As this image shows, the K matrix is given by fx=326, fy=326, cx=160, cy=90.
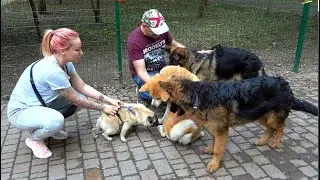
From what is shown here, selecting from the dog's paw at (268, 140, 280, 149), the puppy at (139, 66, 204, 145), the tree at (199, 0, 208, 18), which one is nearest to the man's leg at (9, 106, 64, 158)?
the puppy at (139, 66, 204, 145)

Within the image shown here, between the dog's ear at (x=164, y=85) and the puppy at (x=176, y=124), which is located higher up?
the dog's ear at (x=164, y=85)

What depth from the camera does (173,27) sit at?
306 inches

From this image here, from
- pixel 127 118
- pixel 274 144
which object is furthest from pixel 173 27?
pixel 274 144

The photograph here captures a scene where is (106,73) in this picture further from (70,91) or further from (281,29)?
(281,29)

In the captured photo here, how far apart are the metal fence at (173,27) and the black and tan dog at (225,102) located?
3566mm

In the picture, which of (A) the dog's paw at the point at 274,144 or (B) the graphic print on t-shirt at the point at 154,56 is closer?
(A) the dog's paw at the point at 274,144

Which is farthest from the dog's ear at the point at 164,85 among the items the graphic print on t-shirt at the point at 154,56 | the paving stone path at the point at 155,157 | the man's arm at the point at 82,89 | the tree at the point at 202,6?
the tree at the point at 202,6

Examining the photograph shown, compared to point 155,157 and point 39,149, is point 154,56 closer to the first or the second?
point 155,157

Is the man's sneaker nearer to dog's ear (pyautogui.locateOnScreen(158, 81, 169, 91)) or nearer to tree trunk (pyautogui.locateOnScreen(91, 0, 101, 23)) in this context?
dog's ear (pyautogui.locateOnScreen(158, 81, 169, 91))

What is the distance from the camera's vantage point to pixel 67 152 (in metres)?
3.97

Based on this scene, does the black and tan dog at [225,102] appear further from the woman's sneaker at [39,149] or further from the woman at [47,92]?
the woman's sneaker at [39,149]

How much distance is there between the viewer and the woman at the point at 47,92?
3500 millimetres

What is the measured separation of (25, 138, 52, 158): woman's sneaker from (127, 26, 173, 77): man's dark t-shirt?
1683 millimetres

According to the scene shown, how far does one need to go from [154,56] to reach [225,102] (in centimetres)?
180
